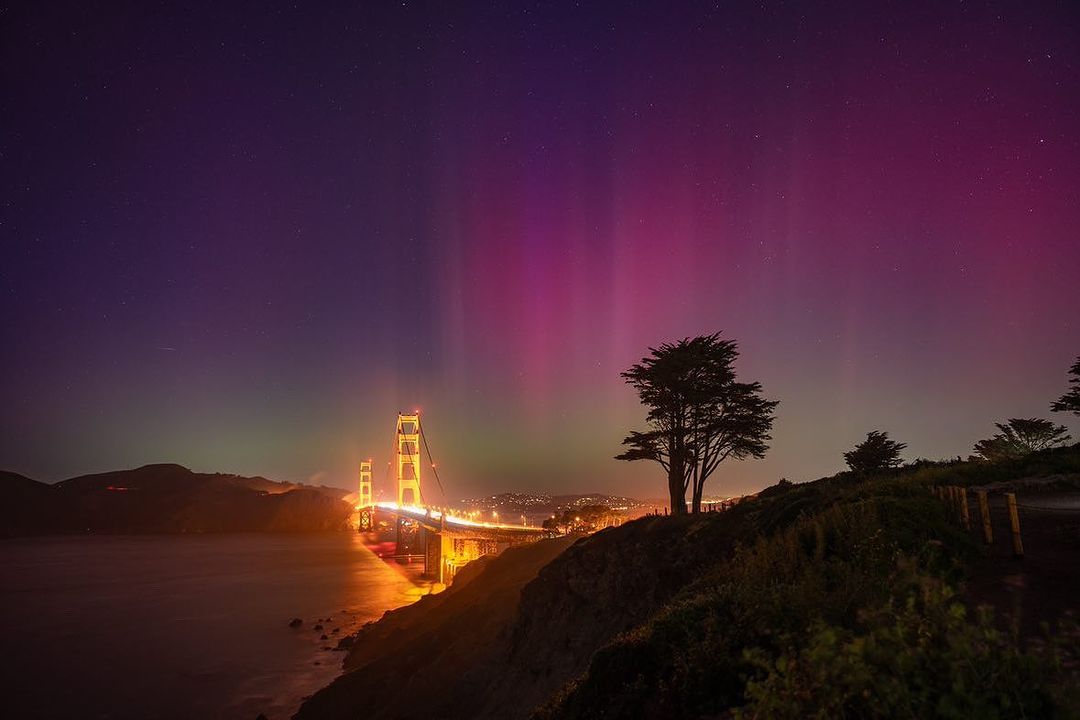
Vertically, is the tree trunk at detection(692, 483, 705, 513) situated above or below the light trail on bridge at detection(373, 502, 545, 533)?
above

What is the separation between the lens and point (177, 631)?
4841 cm

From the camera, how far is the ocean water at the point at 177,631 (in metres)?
31.4

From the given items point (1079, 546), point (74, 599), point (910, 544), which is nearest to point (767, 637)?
point (910, 544)

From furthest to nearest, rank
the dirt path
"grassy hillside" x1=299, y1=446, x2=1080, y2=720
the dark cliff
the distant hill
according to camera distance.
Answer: the distant hill → the dark cliff → the dirt path → "grassy hillside" x1=299, y1=446, x2=1080, y2=720

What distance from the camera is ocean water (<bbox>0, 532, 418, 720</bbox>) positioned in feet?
103

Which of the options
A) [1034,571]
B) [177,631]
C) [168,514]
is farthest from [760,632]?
[168,514]

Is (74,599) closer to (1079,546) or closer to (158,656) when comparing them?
(158,656)

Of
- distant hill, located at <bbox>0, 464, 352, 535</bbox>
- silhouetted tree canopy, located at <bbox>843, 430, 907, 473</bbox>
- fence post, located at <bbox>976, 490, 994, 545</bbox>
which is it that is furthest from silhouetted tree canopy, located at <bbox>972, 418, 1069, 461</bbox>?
distant hill, located at <bbox>0, 464, 352, 535</bbox>

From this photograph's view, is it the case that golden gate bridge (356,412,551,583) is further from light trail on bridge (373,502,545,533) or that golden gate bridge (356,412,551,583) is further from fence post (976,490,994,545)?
fence post (976,490,994,545)

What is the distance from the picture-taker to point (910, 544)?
10.1 m

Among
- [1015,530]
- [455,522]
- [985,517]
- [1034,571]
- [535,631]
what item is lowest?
[455,522]

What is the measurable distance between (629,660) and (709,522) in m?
10.3

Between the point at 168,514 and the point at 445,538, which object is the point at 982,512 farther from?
the point at 168,514

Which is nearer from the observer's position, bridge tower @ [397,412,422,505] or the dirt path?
the dirt path
